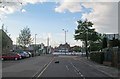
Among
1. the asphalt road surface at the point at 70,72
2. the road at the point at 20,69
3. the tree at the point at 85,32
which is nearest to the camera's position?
the road at the point at 20,69

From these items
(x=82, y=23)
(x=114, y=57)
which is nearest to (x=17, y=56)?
(x=114, y=57)

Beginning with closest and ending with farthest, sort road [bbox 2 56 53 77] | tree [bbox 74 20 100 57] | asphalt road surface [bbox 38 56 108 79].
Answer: road [bbox 2 56 53 77], asphalt road surface [bbox 38 56 108 79], tree [bbox 74 20 100 57]

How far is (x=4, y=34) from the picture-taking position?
298 ft

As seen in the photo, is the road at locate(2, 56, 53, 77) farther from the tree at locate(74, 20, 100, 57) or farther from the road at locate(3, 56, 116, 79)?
the tree at locate(74, 20, 100, 57)

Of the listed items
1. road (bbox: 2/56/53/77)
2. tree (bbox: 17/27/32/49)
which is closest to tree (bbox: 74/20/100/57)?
tree (bbox: 17/27/32/49)

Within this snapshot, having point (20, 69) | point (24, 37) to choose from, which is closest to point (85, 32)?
point (24, 37)

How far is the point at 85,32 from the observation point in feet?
319

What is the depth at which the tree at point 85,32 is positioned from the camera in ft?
317

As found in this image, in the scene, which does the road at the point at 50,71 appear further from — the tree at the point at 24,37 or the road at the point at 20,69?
the tree at the point at 24,37

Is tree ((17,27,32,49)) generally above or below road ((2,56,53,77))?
above

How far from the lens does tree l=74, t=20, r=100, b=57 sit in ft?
317

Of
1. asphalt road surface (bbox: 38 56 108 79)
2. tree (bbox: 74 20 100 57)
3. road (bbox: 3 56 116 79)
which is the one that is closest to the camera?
road (bbox: 3 56 116 79)

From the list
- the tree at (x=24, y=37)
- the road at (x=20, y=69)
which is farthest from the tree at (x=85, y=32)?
the road at (x=20, y=69)

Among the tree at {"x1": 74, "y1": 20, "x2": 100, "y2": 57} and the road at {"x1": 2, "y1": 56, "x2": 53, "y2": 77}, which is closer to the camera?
the road at {"x1": 2, "y1": 56, "x2": 53, "y2": 77}
